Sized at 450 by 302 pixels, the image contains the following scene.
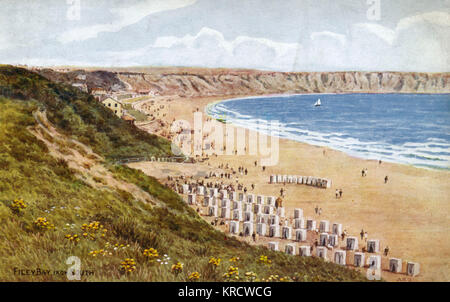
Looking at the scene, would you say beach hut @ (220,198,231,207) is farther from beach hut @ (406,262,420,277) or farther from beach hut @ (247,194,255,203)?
beach hut @ (406,262,420,277)

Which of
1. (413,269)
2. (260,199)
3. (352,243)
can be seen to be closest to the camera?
(413,269)

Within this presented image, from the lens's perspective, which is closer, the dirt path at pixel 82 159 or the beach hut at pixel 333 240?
the dirt path at pixel 82 159

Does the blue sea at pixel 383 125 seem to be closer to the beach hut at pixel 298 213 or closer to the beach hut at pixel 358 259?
the beach hut at pixel 298 213

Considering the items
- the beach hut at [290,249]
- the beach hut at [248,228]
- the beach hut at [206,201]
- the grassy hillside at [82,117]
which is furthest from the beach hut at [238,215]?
the grassy hillside at [82,117]

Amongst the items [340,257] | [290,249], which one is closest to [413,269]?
[340,257]

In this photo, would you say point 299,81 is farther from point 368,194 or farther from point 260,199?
point 368,194

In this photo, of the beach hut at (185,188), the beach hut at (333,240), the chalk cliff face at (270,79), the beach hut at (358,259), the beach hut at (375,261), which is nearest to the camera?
the beach hut at (375,261)

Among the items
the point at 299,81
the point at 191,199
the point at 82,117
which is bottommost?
the point at 191,199
